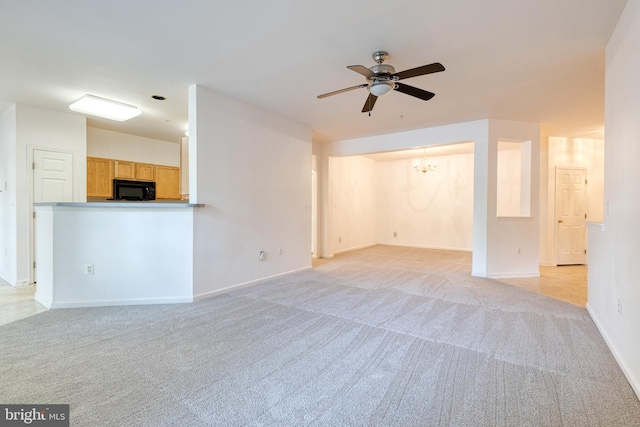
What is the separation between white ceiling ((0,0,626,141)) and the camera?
2.19 m

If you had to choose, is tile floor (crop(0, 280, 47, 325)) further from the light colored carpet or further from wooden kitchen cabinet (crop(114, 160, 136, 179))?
wooden kitchen cabinet (crop(114, 160, 136, 179))

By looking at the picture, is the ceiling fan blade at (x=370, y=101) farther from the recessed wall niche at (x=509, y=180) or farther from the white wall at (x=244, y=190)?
the recessed wall niche at (x=509, y=180)

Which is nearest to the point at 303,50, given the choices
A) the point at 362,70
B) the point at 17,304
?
the point at 362,70

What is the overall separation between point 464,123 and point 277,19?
158 inches

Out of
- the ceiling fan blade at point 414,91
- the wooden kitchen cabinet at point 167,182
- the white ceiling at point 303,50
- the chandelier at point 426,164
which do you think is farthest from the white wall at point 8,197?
the chandelier at point 426,164

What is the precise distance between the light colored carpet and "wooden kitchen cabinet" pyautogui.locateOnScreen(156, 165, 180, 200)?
12.0 feet

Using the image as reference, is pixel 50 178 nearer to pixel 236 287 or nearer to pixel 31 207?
pixel 31 207

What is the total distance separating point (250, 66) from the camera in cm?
307

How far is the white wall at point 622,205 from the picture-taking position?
1946 mm

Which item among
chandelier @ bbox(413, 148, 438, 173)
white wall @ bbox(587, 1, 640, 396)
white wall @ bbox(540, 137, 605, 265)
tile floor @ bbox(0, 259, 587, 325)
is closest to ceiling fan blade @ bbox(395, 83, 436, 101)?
white wall @ bbox(587, 1, 640, 396)

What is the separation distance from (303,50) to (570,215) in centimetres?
660

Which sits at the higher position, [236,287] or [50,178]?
[50,178]

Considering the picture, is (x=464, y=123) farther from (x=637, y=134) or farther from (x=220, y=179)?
(x=220, y=179)

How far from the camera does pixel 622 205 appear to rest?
219cm
